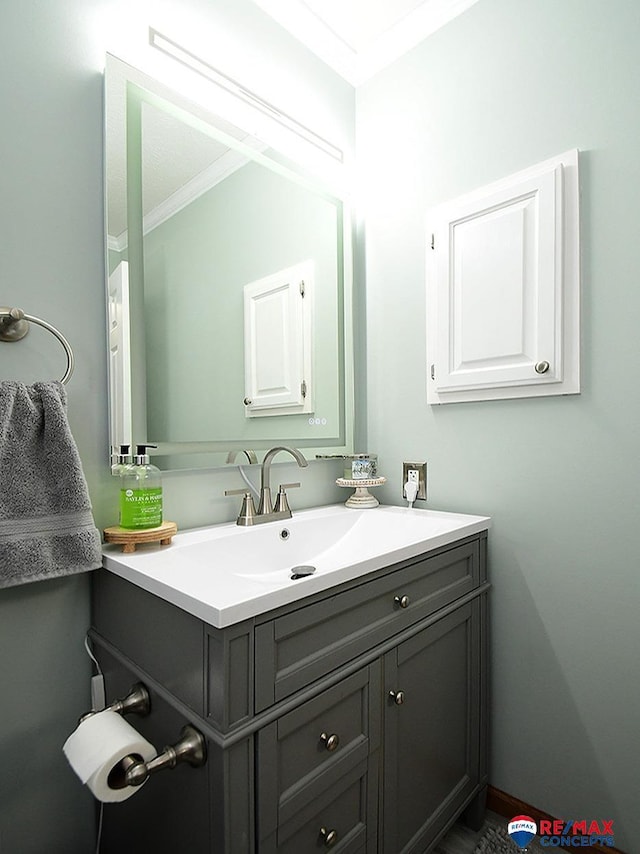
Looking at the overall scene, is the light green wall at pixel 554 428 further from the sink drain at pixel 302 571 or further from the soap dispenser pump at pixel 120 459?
the soap dispenser pump at pixel 120 459

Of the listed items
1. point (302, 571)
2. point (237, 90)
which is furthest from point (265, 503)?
point (237, 90)

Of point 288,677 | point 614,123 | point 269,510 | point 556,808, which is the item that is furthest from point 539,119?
point 556,808

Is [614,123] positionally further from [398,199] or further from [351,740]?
[351,740]

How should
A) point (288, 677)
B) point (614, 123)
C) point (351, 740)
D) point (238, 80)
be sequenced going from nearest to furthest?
point (288, 677), point (351, 740), point (614, 123), point (238, 80)

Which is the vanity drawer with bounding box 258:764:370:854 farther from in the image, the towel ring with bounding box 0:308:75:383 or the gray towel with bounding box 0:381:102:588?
the towel ring with bounding box 0:308:75:383

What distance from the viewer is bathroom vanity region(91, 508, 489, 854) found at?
2.42 feet

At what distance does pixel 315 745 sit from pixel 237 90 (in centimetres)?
167

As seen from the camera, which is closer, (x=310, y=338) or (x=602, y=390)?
(x=602, y=390)

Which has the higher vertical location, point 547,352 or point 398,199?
point 398,199

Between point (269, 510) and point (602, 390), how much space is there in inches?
36.6

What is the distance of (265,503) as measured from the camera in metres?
1.35

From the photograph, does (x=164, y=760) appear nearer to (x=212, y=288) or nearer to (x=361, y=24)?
(x=212, y=288)

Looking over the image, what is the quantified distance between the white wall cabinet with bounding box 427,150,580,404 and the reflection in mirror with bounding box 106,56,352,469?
1.29 ft

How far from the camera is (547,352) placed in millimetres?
1247
